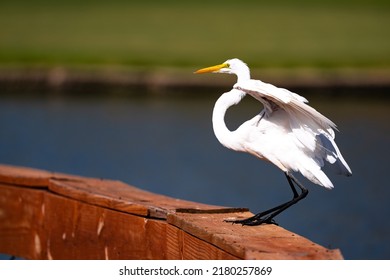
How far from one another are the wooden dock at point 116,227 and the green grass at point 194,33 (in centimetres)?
1322

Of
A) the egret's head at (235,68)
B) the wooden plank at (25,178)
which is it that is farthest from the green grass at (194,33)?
the egret's head at (235,68)

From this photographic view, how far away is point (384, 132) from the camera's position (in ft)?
46.2

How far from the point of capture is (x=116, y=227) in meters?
4.76

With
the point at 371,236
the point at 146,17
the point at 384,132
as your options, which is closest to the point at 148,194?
the point at 371,236

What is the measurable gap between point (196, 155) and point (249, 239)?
9.18 meters

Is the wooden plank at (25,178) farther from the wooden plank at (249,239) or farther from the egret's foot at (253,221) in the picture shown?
the egret's foot at (253,221)

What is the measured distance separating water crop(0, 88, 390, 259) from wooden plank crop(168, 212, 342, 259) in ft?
11.6

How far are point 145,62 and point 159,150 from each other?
19.4 feet

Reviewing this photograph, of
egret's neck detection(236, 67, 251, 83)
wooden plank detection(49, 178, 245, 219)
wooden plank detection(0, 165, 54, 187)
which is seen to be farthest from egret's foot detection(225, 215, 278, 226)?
wooden plank detection(0, 165, 54, 187)

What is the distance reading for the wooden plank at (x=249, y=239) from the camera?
3461mm

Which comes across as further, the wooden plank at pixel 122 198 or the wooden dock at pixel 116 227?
the wooden plank at pixel 122 198

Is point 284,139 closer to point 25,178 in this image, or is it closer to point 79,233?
point 79,233

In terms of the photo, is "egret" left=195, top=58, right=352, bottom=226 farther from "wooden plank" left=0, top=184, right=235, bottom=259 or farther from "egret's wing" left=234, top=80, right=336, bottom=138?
"wooden plank" left=0, top=184, right=235, bottom=259

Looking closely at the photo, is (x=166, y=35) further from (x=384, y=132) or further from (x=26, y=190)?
(x=26, y=190)
